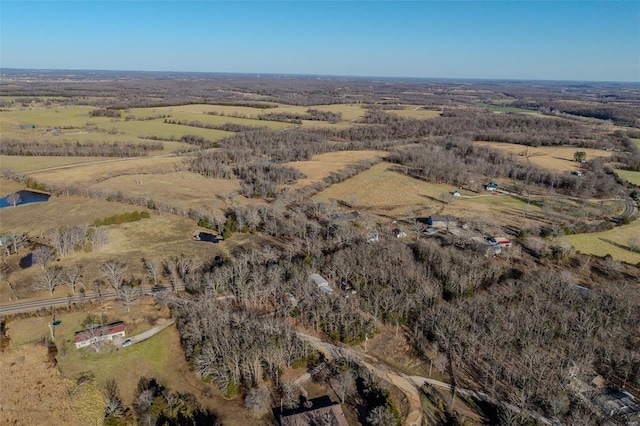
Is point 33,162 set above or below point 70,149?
below

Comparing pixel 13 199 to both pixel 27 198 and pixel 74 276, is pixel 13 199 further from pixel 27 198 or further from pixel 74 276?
pixel 74 276

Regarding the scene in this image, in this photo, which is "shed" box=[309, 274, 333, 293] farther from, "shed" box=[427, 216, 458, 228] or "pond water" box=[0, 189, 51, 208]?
"pond water" box=[0, 189, 51, 208]

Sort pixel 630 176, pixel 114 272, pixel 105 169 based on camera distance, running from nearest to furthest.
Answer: pixel 114 272 < pixel 630 176 < pixel 105 169

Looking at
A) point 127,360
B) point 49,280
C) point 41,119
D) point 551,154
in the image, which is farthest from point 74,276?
point 41,119

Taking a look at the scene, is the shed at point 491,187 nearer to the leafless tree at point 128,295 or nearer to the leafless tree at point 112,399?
the leafless tree at point 128,295

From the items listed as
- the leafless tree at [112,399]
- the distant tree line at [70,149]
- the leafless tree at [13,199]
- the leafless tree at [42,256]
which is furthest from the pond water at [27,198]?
the leafless tree at [112,399]

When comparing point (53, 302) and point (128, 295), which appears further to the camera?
point (53, 302)
